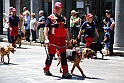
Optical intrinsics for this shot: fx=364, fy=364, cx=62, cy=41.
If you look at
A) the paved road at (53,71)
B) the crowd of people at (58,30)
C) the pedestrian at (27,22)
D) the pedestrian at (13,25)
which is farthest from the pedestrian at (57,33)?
the pedestrian at (27,22)

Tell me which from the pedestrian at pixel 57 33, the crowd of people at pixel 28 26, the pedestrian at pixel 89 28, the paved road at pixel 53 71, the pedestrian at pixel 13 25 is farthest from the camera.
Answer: the crowd of people at pixel 28 26

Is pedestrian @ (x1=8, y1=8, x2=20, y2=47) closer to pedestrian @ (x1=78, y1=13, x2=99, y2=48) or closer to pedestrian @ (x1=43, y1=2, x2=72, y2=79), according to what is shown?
pedestrian @ (x1=78, y1=13, x2=99, y2=48)

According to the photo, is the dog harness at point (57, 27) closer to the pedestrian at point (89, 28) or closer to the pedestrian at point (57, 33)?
the pedestrian at point (57, 33)

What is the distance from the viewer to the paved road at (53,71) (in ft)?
32.3

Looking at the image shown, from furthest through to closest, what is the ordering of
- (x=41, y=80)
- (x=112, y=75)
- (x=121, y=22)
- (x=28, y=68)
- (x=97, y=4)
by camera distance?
(x=97, y=4)
(x=121, y=22)
(x=28, y=68)
(x=112, y=75)
(x=41, y=80)

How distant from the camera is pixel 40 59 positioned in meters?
14.4

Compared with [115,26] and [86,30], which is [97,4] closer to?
[115,26]

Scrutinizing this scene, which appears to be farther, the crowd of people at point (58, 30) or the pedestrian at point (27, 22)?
the pedestrian at point (27, 22)

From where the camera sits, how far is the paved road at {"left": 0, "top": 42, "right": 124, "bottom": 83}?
9.86 m

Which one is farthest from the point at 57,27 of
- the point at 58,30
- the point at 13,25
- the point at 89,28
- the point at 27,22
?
the point at 27,22

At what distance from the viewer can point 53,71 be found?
1126cm

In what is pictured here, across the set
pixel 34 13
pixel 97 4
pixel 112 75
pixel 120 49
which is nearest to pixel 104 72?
pixel 112 75

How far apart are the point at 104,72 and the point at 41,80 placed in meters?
2.50

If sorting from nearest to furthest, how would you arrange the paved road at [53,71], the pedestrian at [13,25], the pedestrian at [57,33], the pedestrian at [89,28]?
the paved road at [53,71] < the pedestrian at [57,33] < the pedestrian at [89,28] < the pedestrian at [13,25]
